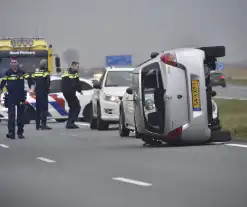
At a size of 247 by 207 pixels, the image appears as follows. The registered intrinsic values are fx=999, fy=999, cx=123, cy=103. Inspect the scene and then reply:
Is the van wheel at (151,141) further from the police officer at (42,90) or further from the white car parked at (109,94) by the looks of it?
the police officer at (42,90)

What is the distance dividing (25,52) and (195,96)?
20076 mm

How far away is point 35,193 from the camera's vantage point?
11.7 m

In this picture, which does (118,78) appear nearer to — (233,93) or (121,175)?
(121,175)

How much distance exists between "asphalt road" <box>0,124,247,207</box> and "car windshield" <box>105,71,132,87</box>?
580 cm

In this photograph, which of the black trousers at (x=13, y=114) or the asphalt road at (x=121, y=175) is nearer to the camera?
the asphalt road at (x=121, y=175)

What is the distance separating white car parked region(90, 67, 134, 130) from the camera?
26078 millimetres

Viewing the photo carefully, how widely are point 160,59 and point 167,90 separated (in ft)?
2.17

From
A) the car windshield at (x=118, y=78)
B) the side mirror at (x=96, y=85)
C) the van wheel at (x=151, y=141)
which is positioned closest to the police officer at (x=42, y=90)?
the side mirror at (x=96, y=85)

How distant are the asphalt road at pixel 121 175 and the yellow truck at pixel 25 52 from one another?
53.4 feet

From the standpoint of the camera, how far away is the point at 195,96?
58.7ft

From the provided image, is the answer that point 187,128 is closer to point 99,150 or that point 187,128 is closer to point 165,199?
point 99,150

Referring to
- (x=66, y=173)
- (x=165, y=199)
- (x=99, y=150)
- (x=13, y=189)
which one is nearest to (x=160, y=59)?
(x=99, y=150)

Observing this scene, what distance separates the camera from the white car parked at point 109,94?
85.6 feet

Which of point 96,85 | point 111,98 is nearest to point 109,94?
point 111,98
